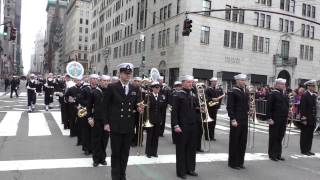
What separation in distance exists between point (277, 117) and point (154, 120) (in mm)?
3152

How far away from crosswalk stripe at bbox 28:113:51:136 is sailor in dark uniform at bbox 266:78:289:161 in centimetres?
707

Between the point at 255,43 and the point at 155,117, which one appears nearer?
the point at 155,117

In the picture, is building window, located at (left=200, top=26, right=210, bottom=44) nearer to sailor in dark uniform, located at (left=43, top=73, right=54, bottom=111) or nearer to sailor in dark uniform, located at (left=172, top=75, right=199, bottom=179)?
sailor in dark uniform, located at (left=43, top=73, right=54, bottom=111)

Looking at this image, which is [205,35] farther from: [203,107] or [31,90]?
[203,107]

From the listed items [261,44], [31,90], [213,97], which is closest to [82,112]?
[213,97]

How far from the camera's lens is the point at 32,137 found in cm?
1279

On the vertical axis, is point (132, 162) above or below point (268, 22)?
below

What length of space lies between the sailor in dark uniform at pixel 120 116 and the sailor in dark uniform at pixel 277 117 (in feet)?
15.5

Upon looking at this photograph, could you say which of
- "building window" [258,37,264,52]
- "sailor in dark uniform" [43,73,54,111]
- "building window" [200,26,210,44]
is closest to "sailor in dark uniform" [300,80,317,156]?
"sailor in dark uniform" [43,73,54,111]

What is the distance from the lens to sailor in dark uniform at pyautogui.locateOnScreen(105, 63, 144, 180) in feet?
23.7

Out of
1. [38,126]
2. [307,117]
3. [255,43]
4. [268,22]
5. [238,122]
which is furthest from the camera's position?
[268,22]

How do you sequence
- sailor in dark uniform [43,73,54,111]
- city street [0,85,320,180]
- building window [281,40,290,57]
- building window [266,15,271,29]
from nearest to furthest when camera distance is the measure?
city street [0,85,320,180], sailor in dark uniform [43,73,54,111], building window [266,15,271,29], building window [281,40,290,57]

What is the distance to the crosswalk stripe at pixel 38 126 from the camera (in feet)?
45.1

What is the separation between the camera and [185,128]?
27.2 ft
